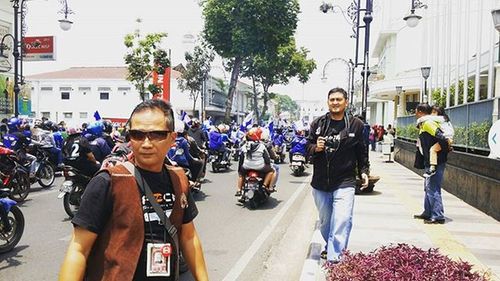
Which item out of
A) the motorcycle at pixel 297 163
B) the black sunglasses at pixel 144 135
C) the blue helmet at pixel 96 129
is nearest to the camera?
the black sunglasses at pixel 144 135

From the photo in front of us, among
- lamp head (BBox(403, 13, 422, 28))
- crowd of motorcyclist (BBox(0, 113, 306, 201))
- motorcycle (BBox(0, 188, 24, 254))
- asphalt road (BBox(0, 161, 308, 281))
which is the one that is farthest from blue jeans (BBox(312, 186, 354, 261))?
lamp head (BBox(403, 13, 422, 28))

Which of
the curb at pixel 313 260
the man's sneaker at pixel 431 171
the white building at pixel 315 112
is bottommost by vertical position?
the curb at pixel 313 260

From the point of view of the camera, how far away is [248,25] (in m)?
34.3

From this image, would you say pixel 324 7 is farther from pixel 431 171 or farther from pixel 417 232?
pixel 417 232

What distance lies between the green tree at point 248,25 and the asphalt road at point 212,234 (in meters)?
24.5

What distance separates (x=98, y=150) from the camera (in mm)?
8023

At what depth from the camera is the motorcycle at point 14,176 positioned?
905 centimetres

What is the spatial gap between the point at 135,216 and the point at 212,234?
5.16 m

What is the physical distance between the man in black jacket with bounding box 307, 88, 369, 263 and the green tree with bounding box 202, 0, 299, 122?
98.4ft

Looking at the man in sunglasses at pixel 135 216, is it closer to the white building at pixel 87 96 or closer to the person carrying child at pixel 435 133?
the person carrying child at pixel 435 133

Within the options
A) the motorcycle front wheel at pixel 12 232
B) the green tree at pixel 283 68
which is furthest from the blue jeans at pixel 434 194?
the green tree at pixel 283 68

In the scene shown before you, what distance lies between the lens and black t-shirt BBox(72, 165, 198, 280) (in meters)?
1.98

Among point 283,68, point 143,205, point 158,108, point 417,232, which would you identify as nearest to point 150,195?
point 143,205

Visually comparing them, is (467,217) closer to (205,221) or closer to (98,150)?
(205,221)
